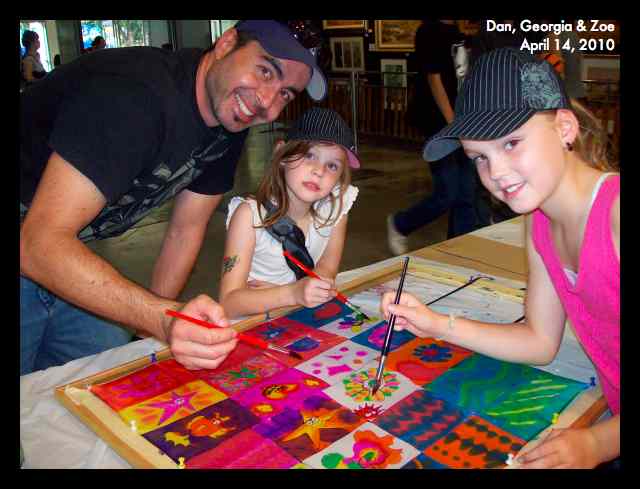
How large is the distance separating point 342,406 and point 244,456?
8.9 inches

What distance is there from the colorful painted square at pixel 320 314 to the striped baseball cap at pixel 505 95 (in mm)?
623

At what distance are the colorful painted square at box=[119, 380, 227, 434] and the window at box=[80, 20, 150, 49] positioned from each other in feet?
34.2

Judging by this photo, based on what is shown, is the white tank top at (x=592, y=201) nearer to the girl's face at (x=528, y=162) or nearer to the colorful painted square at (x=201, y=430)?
the girl's face at (x=528, y=162)

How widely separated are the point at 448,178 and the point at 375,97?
583 centimetres

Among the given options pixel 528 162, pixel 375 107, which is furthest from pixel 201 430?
pixel 375 107

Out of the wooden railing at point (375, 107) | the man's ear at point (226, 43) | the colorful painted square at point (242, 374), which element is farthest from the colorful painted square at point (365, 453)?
the wooden railing at point (375, 107)

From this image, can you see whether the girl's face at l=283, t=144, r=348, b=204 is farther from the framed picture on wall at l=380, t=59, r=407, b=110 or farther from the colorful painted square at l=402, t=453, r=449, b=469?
the framed picture on wall at l=380, t=59, r=407, b=110

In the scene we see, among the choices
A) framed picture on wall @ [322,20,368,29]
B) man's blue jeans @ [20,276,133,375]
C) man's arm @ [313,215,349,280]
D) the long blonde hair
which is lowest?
man's blue jeans @ [20,276,133,375]

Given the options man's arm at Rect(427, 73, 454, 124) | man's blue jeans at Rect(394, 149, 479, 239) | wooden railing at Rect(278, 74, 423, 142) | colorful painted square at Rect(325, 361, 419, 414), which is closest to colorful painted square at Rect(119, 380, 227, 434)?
colorful painted square at Rect(325, 361, 419, 414)

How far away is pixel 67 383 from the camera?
Result: 1241 mm

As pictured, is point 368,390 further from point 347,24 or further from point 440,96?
point 347,24

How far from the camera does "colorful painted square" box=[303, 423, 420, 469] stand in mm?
954
